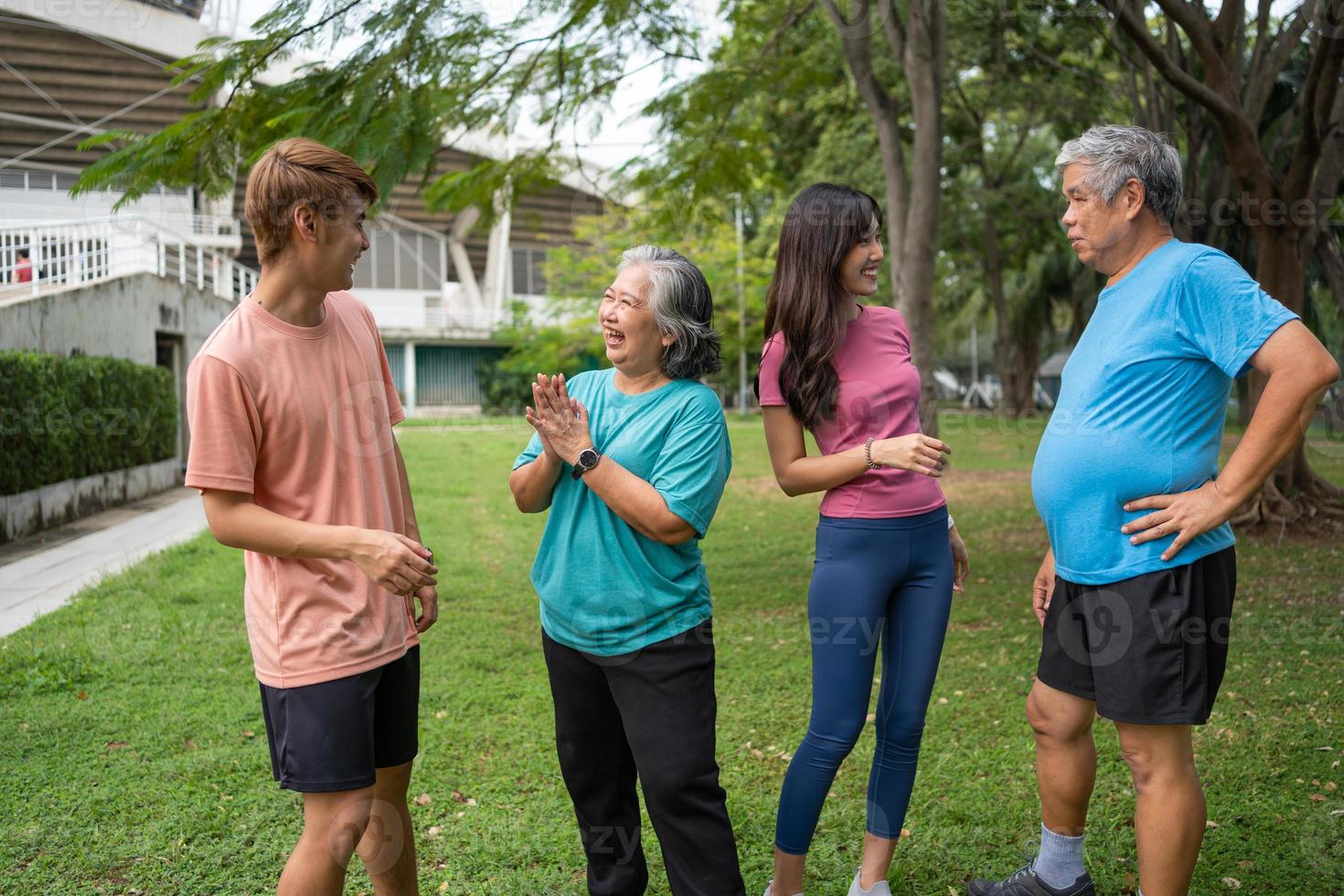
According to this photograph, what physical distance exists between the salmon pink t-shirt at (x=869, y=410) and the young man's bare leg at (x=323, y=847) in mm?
1450

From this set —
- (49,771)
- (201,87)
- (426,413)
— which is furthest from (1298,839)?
(426,413)

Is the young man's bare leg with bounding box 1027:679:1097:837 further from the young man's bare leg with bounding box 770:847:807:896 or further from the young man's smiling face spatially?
the young man's smiling face

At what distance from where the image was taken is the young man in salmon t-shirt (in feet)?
7.19

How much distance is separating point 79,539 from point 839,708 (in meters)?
9.41

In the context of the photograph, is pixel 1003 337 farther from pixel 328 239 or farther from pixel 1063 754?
pixel 328 239

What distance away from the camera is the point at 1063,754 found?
9.71 feet

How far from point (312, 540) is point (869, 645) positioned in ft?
4.97

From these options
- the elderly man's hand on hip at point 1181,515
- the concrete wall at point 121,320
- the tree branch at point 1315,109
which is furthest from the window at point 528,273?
the elderly man's hand on hip at point 1181,515

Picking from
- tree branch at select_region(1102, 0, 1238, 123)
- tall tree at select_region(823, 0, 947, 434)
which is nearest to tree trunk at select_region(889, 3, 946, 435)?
tall tree at select_region(823, 0, 947, 434)

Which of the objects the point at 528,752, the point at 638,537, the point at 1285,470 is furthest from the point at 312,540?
the point at 1285,470

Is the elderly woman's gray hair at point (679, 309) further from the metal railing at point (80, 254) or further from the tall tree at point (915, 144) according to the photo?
the metal railing at point (80, 254)

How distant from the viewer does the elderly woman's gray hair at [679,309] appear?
8.64 ft

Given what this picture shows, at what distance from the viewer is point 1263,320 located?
7.97ft

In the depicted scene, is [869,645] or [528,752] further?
[528,752]
